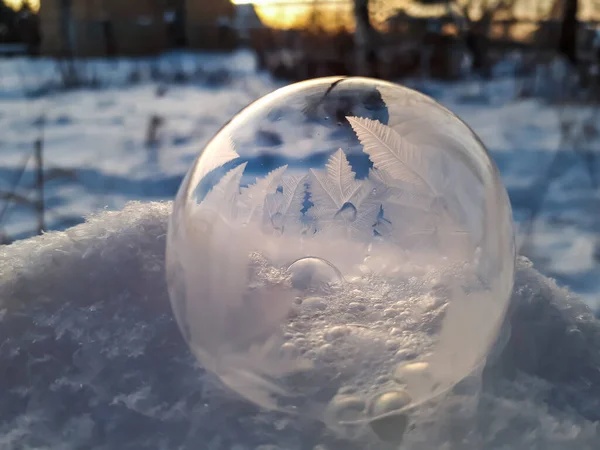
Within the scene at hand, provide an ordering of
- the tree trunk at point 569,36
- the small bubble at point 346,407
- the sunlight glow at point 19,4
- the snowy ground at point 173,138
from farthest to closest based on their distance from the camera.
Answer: the sunlight glow at point 19,4 → the tree trunk at point 569,36 → the snowy ground at point 173,138 → the small bubble at point 346,407

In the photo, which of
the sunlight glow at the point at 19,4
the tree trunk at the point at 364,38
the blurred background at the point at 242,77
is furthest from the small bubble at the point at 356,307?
the sunlight glow at the point at 19,4

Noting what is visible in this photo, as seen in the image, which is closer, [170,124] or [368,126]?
[368,126]

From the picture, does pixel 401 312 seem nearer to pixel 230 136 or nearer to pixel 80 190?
pixel 230 136

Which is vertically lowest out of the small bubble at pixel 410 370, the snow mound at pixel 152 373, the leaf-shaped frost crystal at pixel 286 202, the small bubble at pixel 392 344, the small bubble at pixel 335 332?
the snow mound at pixel 152 373

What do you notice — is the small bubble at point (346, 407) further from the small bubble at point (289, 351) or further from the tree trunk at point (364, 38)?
the tree trunk at point (364, 38)

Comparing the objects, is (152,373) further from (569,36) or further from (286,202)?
(569,36)

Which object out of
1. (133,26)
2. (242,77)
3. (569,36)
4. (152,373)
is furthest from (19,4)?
(152,373)

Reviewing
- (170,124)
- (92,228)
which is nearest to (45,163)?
(170,124)
